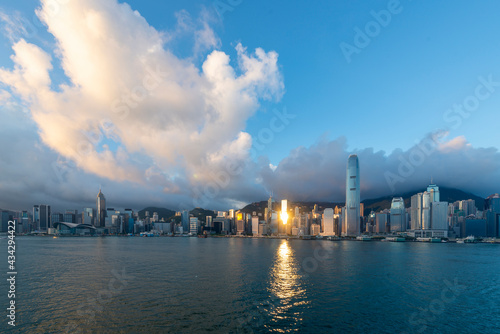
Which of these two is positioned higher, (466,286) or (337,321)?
(337,321)

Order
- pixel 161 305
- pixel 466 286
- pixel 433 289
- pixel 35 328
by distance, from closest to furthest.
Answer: pixel 35 328 < pixel 161 305 < pixel 433 289 < pixel 466 286

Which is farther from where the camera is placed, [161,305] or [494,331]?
[161,305]

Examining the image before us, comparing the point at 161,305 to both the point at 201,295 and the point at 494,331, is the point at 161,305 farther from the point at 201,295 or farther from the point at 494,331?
the point at 494,331

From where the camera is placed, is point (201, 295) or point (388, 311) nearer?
point (388, 311)

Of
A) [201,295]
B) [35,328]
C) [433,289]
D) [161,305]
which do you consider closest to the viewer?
[35,328]

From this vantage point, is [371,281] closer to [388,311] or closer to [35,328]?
[388,311]

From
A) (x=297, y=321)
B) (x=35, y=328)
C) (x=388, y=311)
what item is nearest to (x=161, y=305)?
(x=35, y=328)

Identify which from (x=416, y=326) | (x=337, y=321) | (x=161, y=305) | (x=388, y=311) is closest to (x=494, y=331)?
(x=416, y=326)

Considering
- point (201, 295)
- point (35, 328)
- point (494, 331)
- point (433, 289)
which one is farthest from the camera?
point (433, 289)

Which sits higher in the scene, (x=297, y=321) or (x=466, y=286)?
(x=297, y=321)
